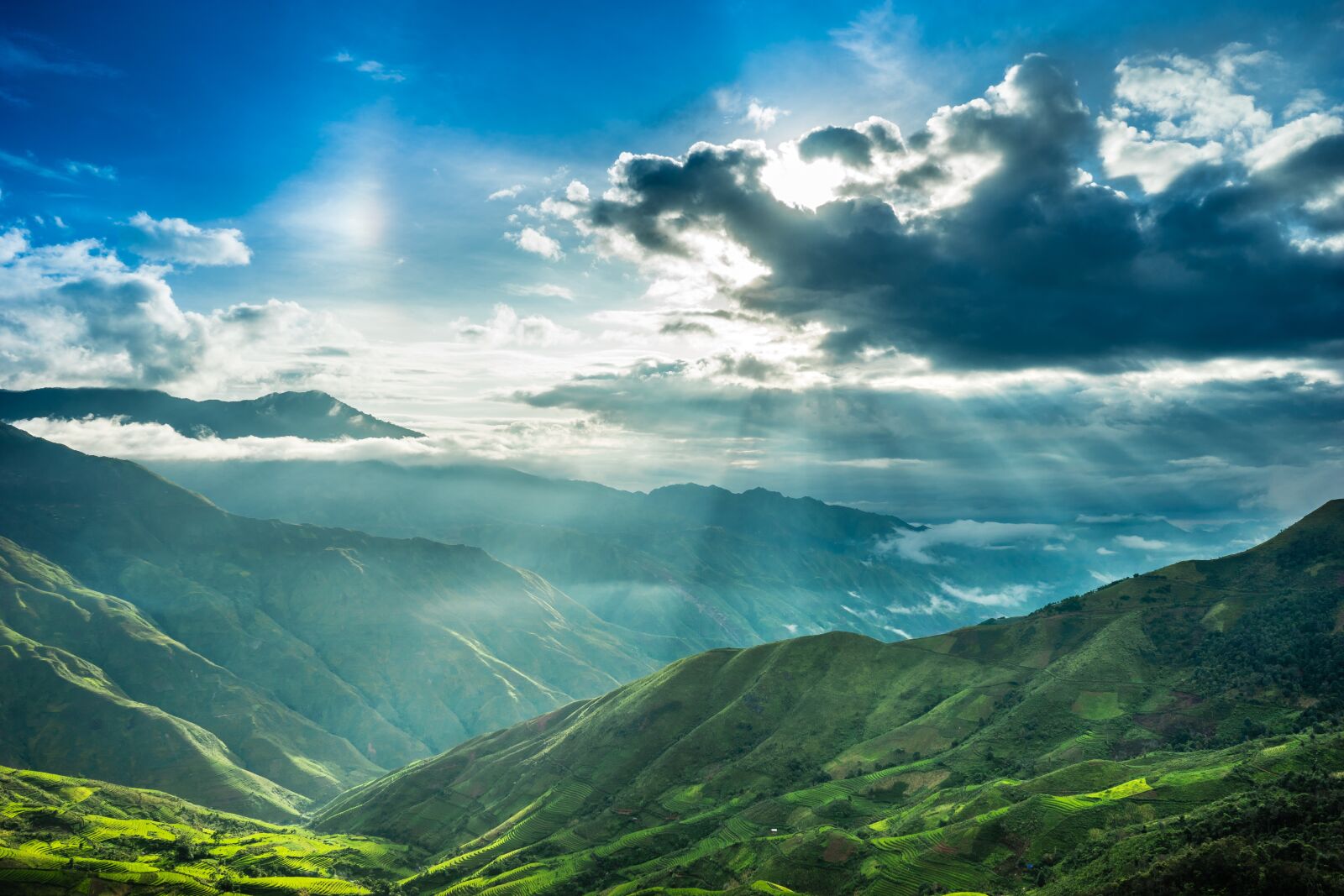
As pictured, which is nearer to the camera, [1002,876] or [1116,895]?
[1116,895]

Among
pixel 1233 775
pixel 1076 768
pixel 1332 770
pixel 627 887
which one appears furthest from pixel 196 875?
pixel 1332 770

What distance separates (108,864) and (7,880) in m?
19.6

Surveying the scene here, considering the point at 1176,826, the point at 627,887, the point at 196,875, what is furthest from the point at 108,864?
the point at 1176,826

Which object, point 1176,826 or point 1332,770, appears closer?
point 1176,826

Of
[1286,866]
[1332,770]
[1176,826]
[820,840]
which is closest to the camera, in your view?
[1286,866]

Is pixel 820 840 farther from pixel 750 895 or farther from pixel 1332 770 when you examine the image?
pixel 1332 770

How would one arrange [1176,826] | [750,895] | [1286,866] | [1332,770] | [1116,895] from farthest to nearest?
1. [750,895]
2. [1332,770]
3. [1176,826]
4. [1116,895]
5. [1286,866]

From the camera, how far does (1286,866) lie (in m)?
106

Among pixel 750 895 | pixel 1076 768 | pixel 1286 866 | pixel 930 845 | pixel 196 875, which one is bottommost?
pixel 196 875

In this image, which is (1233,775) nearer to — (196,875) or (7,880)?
(196,875)

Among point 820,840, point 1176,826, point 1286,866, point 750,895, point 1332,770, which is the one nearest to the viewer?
point 1286,866

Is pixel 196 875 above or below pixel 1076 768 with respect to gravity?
below

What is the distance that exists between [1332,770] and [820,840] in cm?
10306

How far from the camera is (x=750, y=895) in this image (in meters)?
166
